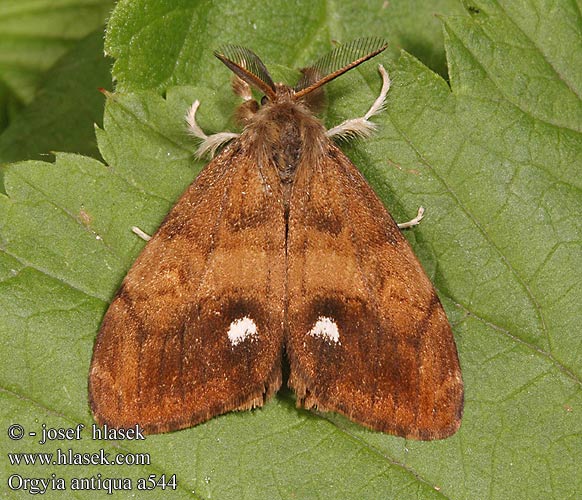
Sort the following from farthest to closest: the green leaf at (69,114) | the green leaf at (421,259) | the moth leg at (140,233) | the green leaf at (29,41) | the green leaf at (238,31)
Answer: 1. the green leaf at (29,41)
2. the green leaf at (69,114)
3. the green leaf at (238,31)
4. the moth leg at (140,233)
5. the green leaf at (421,259)

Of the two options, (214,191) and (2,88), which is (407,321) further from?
(2,88)

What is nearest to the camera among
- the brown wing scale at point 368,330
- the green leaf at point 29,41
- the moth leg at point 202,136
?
the brown wing scale at point 368,330

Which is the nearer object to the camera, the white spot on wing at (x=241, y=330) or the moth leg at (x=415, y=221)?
the white spot on wing at (x=241, y=330)

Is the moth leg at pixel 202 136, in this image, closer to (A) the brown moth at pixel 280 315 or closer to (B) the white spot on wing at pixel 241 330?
A: (A) the brown moth at pixel 280 315

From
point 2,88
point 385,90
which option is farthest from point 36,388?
point 2,88

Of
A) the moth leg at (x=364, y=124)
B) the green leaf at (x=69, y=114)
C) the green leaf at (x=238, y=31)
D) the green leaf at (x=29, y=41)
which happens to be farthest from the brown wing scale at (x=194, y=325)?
the green leaf at (x=29, y=41)

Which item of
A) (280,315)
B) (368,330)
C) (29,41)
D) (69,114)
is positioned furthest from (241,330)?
(29,41)

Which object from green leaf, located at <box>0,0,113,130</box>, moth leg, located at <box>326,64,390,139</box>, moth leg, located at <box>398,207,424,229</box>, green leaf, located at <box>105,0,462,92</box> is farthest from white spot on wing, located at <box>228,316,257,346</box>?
green leaf, located at <box>0,0,113,130</box>
